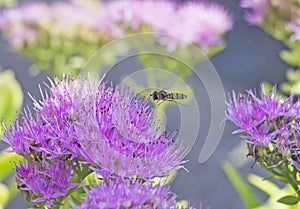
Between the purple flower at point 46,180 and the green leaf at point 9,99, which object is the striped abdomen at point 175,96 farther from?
the green leaf at point 9,99

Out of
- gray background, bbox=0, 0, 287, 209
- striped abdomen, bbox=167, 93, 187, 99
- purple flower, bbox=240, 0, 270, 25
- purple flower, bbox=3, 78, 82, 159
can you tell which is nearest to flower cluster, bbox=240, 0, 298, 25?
purple flower, bbox=240, 0, 270, 25

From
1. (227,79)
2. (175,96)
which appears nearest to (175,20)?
(175,96)

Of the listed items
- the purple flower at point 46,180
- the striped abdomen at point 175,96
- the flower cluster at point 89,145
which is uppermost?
the striped abdomen at point 175,96

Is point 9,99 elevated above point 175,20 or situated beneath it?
situated beneath

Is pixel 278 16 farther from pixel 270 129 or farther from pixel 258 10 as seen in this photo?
pixel 270 129

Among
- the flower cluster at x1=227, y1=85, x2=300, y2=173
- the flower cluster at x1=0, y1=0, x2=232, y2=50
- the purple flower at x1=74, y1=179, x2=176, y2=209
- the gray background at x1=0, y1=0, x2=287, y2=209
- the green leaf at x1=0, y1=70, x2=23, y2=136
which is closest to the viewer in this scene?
the purple flower at x1=74, y1=179, x2=176, y2=209

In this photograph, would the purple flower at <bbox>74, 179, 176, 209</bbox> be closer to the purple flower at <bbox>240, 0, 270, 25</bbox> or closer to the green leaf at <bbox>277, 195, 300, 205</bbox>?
the green leaf at <bbox>277, 195, 300, 205</bbox>

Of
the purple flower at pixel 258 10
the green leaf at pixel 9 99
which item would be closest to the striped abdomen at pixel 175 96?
the green leaf at pixel 9 99
